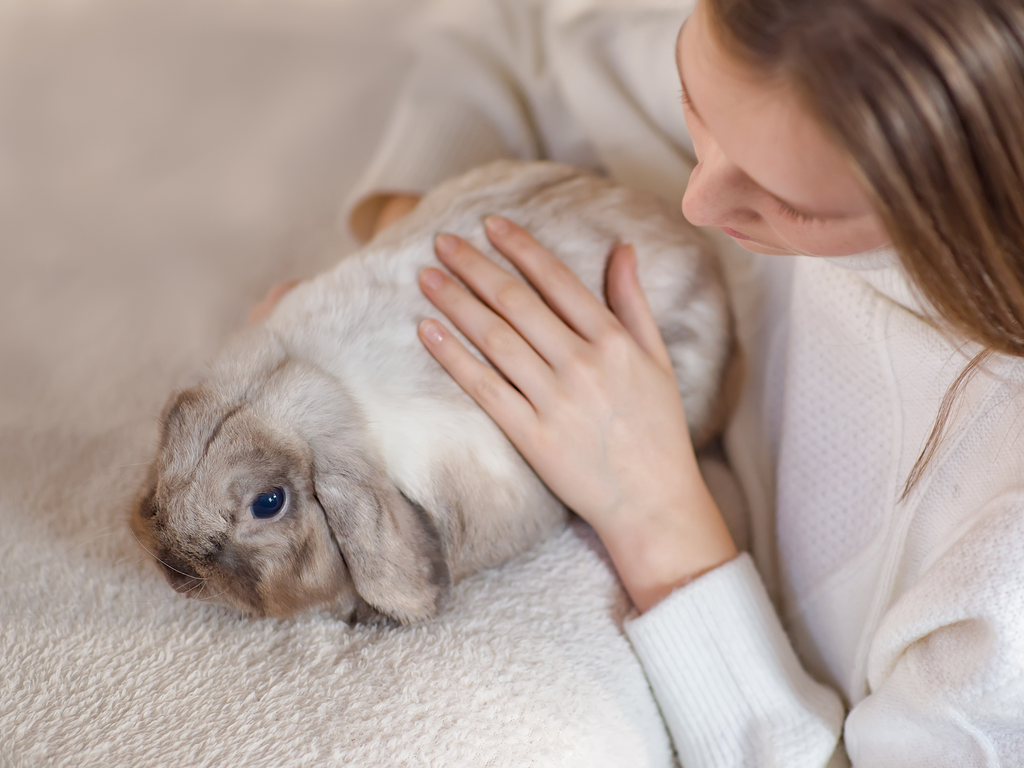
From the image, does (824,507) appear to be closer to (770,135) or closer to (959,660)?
(959,660)

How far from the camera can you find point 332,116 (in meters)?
1.48

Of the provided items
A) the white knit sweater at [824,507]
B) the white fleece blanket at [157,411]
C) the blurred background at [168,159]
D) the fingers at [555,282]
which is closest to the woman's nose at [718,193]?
the white knit sweater at [824,507]

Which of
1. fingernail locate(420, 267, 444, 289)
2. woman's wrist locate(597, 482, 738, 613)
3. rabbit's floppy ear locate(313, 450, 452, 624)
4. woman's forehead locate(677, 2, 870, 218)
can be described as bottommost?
woman's wrist locate(597, 482, 738, 613)

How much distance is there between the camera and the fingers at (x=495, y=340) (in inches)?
33.8

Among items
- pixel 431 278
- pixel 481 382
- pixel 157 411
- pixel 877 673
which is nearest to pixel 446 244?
pixel 431 278

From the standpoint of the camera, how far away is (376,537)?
76 cm

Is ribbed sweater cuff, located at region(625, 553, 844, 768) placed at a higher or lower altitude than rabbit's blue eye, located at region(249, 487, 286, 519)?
lower

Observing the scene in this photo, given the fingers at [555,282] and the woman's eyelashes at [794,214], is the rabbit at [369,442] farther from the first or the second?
the woman's eyelashes at [794,214]

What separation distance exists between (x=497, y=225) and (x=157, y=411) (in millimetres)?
462

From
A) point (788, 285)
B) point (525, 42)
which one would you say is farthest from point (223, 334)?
point (788, 285)

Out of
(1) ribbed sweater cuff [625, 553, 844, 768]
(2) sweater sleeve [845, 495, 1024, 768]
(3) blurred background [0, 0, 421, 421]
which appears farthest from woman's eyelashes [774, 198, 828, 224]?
(3) blurred background [0, 0, 421, 421]

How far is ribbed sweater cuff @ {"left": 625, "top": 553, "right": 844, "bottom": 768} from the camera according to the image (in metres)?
0.84

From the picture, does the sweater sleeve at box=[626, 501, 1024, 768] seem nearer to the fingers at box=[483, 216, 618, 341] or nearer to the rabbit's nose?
the fingers at box=[483, 216, 618, 341]

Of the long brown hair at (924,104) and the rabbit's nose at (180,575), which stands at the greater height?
the long brown hair at (924,104)
